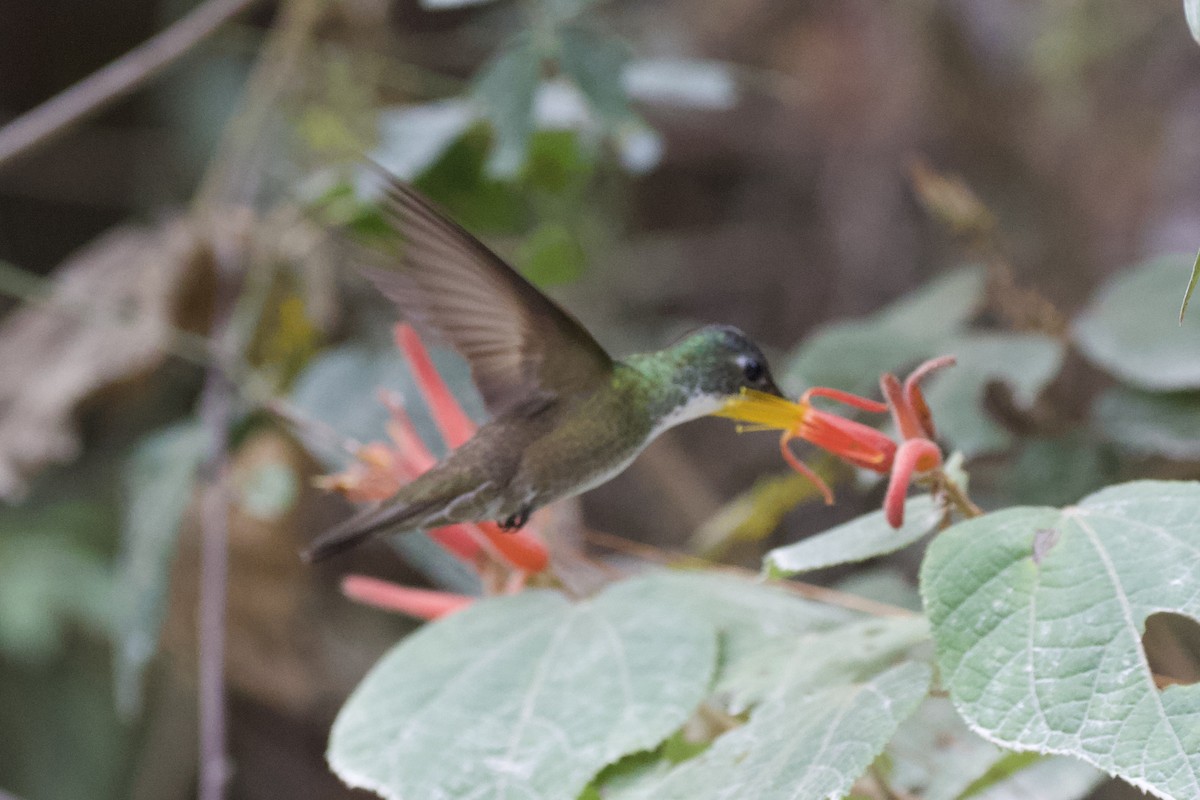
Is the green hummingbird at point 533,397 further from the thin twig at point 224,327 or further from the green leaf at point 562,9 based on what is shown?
the green leaf at point 562,9

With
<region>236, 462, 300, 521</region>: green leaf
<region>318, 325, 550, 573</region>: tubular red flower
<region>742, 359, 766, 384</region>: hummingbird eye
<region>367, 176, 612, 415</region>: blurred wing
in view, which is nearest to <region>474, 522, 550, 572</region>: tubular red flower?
<region>318, 325, 550, 573</region>: tubular red flower

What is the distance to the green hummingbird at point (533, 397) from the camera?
26.1 inches

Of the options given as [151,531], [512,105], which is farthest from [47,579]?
[512,105]

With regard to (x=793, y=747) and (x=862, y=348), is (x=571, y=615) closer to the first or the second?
(x=793, y=747)

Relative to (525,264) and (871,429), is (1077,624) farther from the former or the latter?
(525,264)

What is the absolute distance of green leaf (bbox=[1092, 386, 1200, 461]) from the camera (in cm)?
96

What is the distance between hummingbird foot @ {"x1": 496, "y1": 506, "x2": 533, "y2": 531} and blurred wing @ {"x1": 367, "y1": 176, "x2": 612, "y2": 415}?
66 mm

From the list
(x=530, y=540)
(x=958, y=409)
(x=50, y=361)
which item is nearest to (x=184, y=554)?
(x=50, y=361)

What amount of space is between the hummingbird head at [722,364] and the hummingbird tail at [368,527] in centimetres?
18

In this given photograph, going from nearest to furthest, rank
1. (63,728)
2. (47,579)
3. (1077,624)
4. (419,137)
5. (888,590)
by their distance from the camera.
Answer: (1077,624), (888,590), (419,137), (47,579), (63,728)

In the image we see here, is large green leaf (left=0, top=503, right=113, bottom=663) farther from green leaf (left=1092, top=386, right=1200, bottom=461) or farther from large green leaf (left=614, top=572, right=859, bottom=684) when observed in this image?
green leaf (left=1092, top=386, right=1200, bottom=461)

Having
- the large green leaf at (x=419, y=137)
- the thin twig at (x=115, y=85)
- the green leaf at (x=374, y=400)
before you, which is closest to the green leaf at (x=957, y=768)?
the green leaf at (x=374, y=400)

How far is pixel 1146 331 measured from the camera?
104 cm

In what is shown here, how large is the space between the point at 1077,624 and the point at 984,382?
52 cm
